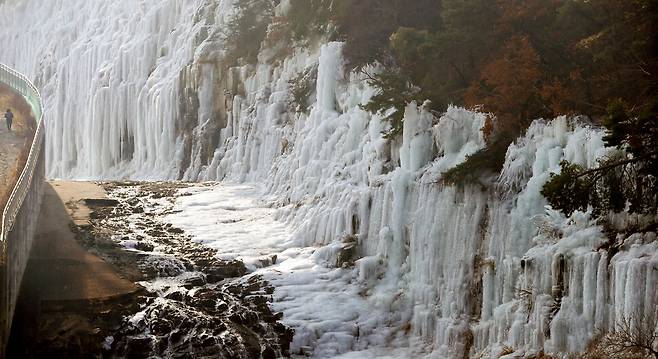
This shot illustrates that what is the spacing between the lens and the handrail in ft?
60.4

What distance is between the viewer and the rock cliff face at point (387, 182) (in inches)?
589

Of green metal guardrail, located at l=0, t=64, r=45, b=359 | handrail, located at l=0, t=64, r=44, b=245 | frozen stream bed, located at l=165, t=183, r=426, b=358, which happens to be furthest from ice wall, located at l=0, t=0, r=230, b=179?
green metal guardrail, located at l=0, t=64, r=45, b=359

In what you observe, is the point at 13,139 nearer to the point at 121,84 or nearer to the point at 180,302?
the point at 121,84

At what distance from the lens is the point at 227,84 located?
34.6 m

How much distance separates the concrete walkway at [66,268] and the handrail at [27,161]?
1.42 m

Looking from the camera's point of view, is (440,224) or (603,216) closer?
(603,216)

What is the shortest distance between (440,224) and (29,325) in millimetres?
8281

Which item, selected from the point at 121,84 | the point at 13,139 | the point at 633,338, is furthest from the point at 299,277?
the point at 121,84

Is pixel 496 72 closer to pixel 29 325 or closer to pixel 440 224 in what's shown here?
pixel 440 224

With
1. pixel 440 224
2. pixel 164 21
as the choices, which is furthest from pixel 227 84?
pixel 440 224

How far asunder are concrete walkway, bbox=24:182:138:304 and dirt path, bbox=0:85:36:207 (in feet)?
4.65

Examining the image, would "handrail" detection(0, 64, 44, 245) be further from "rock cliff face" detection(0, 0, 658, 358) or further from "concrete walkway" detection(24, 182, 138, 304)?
"rock cliff face" detection(0, 0, 658, 358)

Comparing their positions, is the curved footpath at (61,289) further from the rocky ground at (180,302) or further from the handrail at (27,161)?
the handrail at (27,161)

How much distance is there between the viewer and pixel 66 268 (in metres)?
20.7
